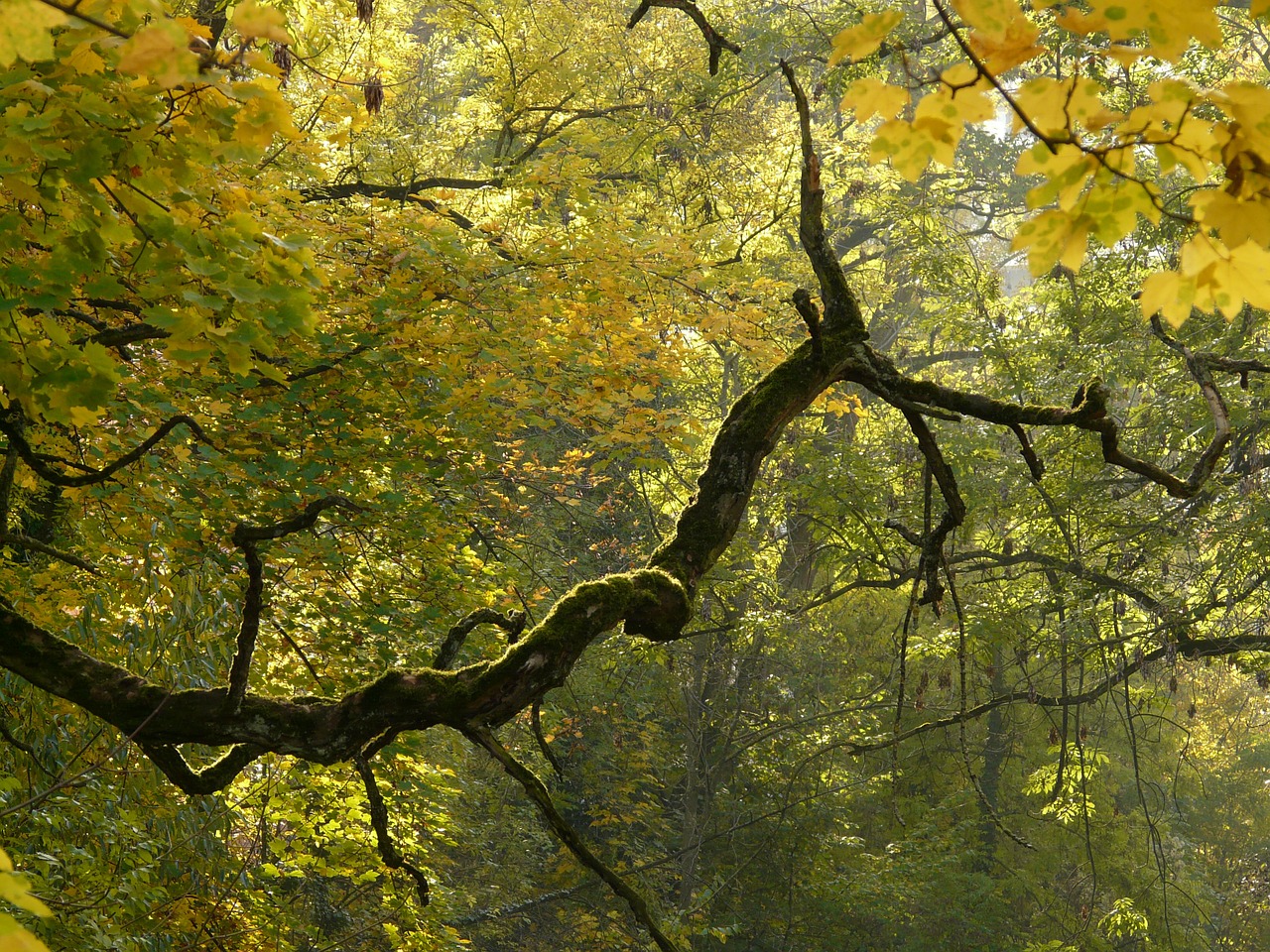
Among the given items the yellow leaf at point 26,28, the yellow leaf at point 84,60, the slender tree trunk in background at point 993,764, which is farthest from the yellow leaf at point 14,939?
the slender tree trunk in background at point 993,764

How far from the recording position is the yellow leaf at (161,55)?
1.33 metres

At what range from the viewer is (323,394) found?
5.40 metres

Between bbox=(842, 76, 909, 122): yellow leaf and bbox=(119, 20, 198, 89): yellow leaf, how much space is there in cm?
87

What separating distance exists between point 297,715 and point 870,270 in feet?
41.9

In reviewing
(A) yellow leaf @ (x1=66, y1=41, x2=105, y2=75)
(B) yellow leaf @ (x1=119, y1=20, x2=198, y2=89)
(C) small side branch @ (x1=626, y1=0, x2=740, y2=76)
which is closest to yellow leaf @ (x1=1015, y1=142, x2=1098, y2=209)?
(B) yellow leaf @ (x1=119, y1=20, x2=198, y2=89)

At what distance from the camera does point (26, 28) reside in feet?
3.87

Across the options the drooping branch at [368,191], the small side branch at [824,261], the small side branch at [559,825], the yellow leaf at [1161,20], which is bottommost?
the small side branch at [559,825]

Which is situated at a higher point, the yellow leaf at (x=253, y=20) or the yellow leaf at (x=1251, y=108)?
the yellow leaf at (x=253, y=20)

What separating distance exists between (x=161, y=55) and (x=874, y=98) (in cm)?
95

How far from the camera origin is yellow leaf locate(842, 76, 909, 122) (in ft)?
4.40

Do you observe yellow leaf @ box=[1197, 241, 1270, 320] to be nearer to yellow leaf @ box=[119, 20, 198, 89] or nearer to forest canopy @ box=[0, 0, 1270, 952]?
forest canopy @ box=[0, 0, 1270, 952]

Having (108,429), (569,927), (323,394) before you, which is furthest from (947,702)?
(108,429)

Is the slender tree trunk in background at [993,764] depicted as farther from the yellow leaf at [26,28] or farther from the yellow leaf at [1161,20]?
the yellow leaf at [26,28]

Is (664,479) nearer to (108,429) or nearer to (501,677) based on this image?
(108,429)
